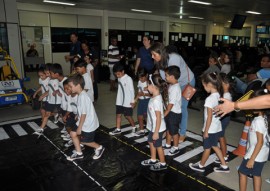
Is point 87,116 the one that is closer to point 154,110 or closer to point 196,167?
point 154,110

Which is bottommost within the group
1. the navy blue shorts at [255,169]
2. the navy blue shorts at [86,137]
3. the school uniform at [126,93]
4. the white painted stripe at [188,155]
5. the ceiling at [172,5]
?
the white painted stripe at [188,155]

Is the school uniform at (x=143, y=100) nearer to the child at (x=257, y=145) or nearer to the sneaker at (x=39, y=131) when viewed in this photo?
the sneaker at (x=39, y=131)

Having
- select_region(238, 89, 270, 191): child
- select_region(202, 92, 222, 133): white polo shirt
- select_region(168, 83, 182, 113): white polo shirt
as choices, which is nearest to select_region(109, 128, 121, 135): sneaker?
select_region(168, 83, 182, 113): white polo shirt

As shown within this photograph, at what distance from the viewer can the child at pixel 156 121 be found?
3145 mm

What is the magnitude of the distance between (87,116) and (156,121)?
100 cm

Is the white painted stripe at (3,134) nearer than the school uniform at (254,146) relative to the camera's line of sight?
No

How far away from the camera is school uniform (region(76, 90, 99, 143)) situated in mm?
3410

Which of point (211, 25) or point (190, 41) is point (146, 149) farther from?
point (211, 25)

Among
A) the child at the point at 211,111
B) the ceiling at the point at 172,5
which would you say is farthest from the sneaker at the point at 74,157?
the ceiling at the point at 172,5

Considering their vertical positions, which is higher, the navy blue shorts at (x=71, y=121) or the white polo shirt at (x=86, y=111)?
the white polo shirt at (x=86, y=111)

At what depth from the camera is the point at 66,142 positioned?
4277 mm

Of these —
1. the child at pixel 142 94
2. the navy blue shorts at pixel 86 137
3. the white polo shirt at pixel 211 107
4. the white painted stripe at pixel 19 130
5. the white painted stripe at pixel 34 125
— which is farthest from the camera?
the white painted stripe at pixel 34 125

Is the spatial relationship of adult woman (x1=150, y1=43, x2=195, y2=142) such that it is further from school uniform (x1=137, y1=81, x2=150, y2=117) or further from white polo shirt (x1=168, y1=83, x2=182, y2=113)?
school uniform (x1=137, y1=81, x2=150, y2=117)

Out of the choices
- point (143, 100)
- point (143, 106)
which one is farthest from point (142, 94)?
point (143, 106)
